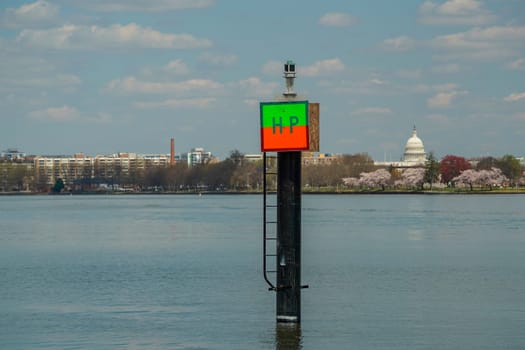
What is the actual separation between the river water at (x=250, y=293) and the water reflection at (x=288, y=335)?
0.12 feet

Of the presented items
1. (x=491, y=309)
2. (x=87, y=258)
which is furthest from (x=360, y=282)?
(x=87, y=258)

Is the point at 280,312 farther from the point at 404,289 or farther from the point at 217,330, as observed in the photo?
the point at 404,289

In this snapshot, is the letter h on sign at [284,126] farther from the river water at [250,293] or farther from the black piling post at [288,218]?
the river water at [250,293]

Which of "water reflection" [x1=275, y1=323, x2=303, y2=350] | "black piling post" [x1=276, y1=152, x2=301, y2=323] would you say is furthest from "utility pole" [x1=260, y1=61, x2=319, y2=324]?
"water reflection" [x1=275, y1=323, x2=303, y2=350]

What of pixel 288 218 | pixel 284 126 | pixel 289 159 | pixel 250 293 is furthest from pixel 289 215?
pixel 250 293

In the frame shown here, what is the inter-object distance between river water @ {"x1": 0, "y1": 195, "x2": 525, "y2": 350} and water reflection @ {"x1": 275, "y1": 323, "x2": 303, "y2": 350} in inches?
1.5

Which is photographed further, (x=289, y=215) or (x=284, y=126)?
(x=289, y=215)

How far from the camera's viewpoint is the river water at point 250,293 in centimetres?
2777

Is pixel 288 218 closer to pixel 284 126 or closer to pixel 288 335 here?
pixel 284 126

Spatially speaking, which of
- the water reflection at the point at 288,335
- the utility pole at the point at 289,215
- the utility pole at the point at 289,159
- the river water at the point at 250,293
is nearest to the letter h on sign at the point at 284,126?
Result: the utility pole at the point at 289,159

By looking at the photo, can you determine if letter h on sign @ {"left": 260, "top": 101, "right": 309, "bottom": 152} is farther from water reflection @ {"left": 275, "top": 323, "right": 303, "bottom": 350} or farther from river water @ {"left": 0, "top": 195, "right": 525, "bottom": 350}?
river water @ {"left": 0, "top": 195, "right": 525, "bottom": 350}

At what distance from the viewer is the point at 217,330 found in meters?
29.1

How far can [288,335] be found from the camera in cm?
2730

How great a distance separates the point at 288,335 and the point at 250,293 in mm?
9640
